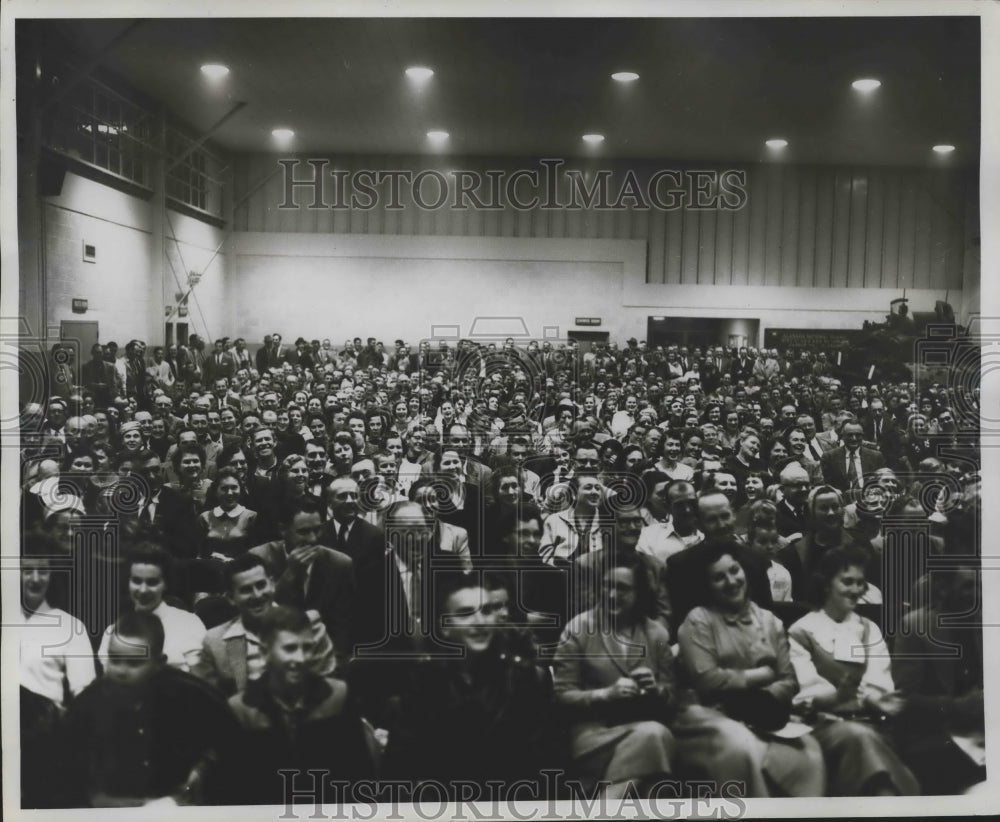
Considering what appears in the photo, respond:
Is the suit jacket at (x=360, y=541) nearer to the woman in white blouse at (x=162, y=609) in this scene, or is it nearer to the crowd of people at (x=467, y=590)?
the crowd of people at (x=467, y=590)

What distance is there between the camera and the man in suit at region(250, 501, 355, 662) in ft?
11.4

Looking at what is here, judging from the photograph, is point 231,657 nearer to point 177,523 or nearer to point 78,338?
point 177,523

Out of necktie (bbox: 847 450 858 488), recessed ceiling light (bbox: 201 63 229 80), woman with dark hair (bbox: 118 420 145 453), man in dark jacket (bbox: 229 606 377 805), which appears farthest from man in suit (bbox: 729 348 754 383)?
woman with dark hair (bbox: 118 420 145 453)

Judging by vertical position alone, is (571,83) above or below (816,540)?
above

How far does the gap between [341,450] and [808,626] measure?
88.6 inches

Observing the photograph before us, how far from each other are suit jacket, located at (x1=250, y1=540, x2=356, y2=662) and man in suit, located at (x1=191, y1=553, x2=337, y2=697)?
0.04m

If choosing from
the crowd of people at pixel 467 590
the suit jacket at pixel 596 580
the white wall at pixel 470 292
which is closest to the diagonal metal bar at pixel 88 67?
the white wall at pixel 470 292

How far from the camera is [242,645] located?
341 cm

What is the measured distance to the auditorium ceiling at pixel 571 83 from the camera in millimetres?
3395

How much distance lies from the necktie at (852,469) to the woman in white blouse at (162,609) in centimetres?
294

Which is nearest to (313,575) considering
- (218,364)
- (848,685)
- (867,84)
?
(218,364)

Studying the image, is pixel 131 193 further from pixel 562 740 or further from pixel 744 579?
pixel 744 579

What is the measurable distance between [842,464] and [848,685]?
105 cm

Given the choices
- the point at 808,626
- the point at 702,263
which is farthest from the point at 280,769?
the point at 702,263
